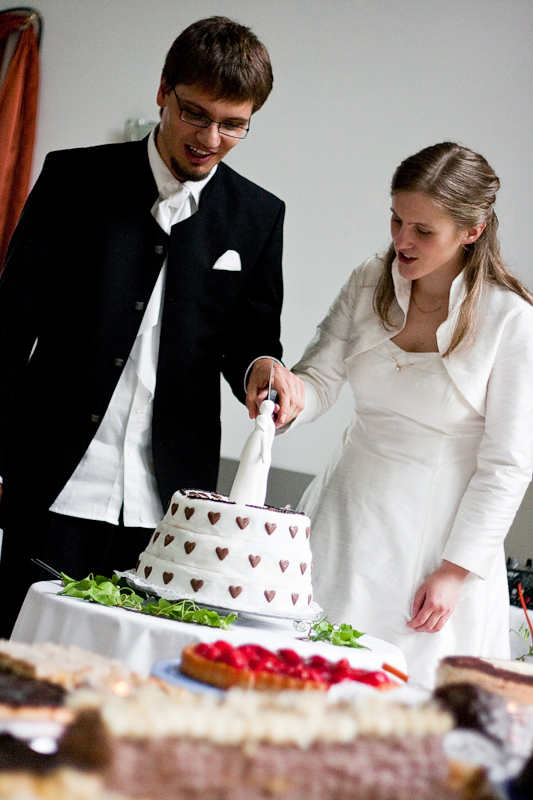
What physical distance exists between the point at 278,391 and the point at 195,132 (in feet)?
1.83

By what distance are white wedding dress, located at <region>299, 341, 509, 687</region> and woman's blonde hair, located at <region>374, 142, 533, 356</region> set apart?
0.12 metres

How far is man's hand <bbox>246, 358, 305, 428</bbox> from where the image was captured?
1.71 m

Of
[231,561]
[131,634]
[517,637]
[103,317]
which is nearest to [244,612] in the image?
[231,561]

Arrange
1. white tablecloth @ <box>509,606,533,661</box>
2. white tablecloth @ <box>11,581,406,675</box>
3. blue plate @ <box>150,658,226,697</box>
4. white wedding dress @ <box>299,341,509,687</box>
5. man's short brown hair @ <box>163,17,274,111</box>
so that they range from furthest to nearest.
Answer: white tablecloth @ <box>509,606,533,661</box> < white wedding dress @ <box>299,341,509,687</box> < man's short brown hair @ <box>163,17,274,111</box> < white tablecloth @ <box>11,581,406,675</box> < blue plate @ <box>150,658,226,697</box>

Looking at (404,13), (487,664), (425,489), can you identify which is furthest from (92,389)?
(404,13)

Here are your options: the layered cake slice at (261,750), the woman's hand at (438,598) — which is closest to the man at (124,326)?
the woman's hand at (438,598)

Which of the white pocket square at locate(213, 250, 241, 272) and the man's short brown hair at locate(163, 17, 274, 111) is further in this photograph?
the white pocket square at locate(213, 250, 241, 272)

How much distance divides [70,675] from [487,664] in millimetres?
429

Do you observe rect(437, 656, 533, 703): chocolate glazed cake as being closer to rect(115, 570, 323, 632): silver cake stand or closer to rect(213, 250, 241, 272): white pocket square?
rect(115, 570, 323, 632): silver cake stand

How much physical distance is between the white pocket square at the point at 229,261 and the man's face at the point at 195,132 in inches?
7.0

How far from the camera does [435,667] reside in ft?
2.48

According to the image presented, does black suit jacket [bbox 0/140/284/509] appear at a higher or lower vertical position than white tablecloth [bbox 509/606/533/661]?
higher

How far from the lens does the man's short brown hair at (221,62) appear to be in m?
1.70

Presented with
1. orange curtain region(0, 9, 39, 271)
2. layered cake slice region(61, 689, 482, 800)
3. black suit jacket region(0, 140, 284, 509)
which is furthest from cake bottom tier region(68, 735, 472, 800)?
orange curtain region(0, 9, 39, 271)
